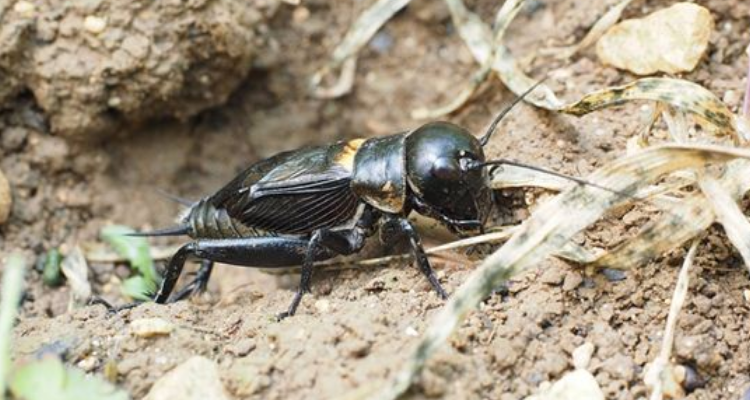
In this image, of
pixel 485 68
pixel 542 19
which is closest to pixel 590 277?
pixel 485 68

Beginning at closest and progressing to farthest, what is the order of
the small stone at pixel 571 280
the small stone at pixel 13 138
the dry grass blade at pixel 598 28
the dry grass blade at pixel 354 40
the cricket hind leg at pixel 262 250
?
the small stone at pixel 571 280 < the cricket hind leg at pixel 262 250 < the dry grass blade at pixel 598 28 < the small stone at pixel 13 138 < the dry grass blade at pixel 354 40

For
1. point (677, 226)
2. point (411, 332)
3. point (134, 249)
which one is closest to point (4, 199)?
point (134, 249)

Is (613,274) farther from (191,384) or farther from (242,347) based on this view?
(191,384)

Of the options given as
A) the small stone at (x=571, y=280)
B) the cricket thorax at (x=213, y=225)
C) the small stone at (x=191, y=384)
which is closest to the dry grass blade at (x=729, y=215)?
the small stone at (x=571, y=280)

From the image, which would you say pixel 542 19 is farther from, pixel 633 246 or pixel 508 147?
pixel 633 246

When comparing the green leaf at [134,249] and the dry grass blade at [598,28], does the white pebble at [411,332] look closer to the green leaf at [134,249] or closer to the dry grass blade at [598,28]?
the green leaf at [134,249]

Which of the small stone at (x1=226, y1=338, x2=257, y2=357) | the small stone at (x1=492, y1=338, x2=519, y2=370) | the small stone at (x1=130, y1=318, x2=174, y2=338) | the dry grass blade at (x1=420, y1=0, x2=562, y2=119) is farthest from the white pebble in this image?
the dry grass blade at (x1=420, y1=0, x2=562, y2=119)
